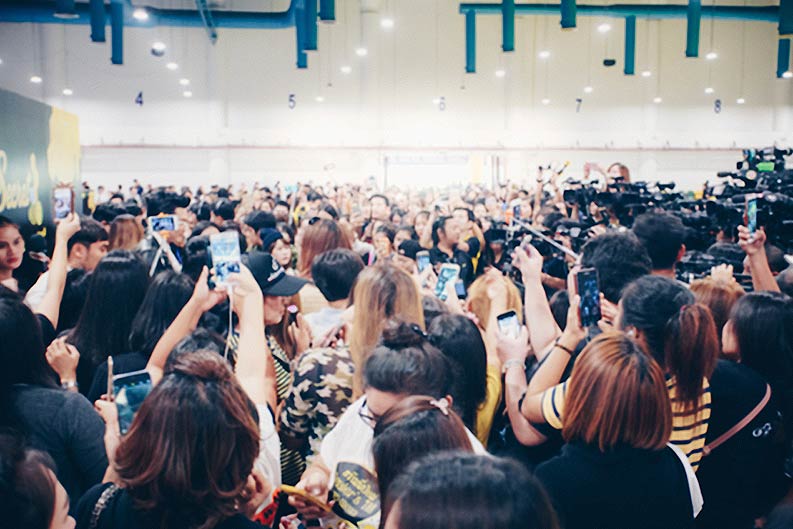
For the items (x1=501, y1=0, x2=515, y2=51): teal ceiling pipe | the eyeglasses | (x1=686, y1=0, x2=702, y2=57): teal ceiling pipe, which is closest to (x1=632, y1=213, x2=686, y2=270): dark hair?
the eyeglasses

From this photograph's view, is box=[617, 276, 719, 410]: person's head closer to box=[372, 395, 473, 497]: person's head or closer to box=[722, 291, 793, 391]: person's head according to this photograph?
box=[722, 291, 793, 391]: person's head

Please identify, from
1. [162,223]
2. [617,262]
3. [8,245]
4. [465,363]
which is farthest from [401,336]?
[8,245]

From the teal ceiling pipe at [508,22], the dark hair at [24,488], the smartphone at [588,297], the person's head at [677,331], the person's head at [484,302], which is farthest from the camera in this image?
the teal ceiling pipe at [508,22]

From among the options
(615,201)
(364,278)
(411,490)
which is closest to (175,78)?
(615,201)

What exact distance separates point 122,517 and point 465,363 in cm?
127

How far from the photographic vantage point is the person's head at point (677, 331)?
215 centimetres

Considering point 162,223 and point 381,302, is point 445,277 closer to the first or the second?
point 381,302

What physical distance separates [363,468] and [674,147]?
76.3 feet

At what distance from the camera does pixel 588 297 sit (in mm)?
2361

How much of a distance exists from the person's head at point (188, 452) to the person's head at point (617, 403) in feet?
2.80

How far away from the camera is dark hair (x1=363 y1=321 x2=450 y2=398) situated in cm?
188

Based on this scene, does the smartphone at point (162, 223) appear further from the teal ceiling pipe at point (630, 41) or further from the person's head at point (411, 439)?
the teal ceiling pipe at point (630, 41)

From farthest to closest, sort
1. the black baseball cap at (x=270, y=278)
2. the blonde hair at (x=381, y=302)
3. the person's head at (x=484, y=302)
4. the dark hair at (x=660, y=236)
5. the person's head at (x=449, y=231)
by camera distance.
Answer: the person's head at (x=449, y=231)
the dark hair at (x=660, y=236)
the person's head at (x=484, y=302)
the black baseball cap at (x=270, y=278)
the blonde hair at (x=381, y=302)

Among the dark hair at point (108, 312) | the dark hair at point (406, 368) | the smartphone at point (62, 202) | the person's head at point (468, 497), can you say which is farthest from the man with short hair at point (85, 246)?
the person's head at point (468, 497)
